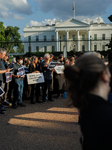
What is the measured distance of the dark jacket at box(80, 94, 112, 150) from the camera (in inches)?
40.2

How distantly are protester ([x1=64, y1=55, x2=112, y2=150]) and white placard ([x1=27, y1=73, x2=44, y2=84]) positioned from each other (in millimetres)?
6458

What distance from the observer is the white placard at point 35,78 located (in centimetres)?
756

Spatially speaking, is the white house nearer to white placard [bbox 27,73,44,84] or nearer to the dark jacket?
white placard [bbox 27,73,44,84]

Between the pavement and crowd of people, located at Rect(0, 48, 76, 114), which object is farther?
crowd of people, located at Rect(0, 48, 76, 114)

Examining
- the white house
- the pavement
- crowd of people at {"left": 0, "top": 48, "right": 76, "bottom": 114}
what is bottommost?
the pavement

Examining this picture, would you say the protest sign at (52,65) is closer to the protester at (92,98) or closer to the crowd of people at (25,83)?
the crowd of people at (25,83)

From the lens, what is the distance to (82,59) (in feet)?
3.98

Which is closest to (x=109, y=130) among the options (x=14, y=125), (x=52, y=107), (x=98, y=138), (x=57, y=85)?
(x=98, y=138)

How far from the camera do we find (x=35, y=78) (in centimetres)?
766

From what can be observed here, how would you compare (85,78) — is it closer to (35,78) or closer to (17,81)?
(17,81)

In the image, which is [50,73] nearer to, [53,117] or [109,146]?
[53,117]

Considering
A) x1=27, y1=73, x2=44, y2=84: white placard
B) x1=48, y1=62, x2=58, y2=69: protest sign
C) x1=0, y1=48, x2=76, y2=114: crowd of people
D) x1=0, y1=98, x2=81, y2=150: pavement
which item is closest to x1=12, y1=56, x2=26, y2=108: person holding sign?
x1=0, y1=48, x2=76, y2=114: crowd of people

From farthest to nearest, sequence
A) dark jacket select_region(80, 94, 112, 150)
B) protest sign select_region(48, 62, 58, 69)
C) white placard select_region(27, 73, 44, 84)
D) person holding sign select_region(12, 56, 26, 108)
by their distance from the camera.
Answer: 1. protest sign select_region(48, 62, 58, 69)
2. white placard select_region(27, 73, 44, 84)
3. person holding sign select_region(12, 56, 26, 108)
4. dark jacket select_region(80, 94, 112, 150)

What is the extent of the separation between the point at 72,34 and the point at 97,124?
7000 centimetres
